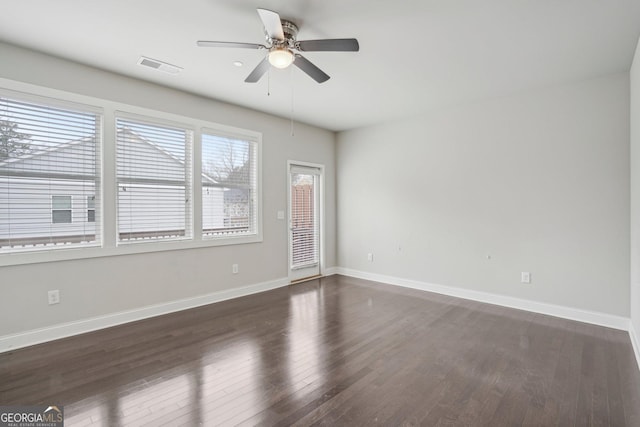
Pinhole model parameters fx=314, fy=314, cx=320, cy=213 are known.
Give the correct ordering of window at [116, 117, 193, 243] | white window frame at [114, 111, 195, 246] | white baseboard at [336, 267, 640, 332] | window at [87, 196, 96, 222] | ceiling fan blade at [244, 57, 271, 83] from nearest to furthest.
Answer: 1. ceiling fan blade at [244, 57, 271, 83]
2. window at [87, 196, 96, 222]
3. white baseboard at [336, 267, 640, 332]
4. window at [116, 117, 193, 243]
5. white window frame at [114, 111, 195, 246]

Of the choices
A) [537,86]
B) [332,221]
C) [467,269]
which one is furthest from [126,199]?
[537,86]

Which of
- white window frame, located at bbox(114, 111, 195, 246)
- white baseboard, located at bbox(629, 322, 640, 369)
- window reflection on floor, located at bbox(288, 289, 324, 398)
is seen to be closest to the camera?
window reflection on floor, located at bbox(288, 289, 324, 398)

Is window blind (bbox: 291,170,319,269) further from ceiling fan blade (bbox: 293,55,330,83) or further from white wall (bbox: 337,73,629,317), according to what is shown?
ceiling fan blade (bbox: 293,55,330,83)

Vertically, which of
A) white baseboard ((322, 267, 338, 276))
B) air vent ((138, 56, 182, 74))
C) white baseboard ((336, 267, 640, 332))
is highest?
air vent ((138, 56, 182, 74))

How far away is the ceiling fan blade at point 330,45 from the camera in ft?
7.49

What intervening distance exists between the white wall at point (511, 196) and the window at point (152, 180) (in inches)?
123

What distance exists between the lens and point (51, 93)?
3.08m

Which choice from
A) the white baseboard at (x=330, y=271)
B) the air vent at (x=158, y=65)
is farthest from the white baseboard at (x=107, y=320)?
the air vent at (x=158, y=65)

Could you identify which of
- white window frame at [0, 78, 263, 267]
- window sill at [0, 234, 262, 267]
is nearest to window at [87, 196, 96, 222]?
white window frame at [0, 78, 263, 267]

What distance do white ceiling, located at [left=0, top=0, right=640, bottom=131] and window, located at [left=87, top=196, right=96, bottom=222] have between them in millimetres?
1410

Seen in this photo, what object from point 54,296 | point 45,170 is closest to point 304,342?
point 54,296

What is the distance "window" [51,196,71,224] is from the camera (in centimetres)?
313

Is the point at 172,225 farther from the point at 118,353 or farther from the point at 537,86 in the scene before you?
the point at 537,86

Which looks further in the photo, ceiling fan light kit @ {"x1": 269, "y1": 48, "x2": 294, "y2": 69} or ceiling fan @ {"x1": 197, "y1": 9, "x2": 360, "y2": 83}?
ceiling fan light kit @ {"x1": 269, "y1": 48, "x2": 294, "y2": 69}
